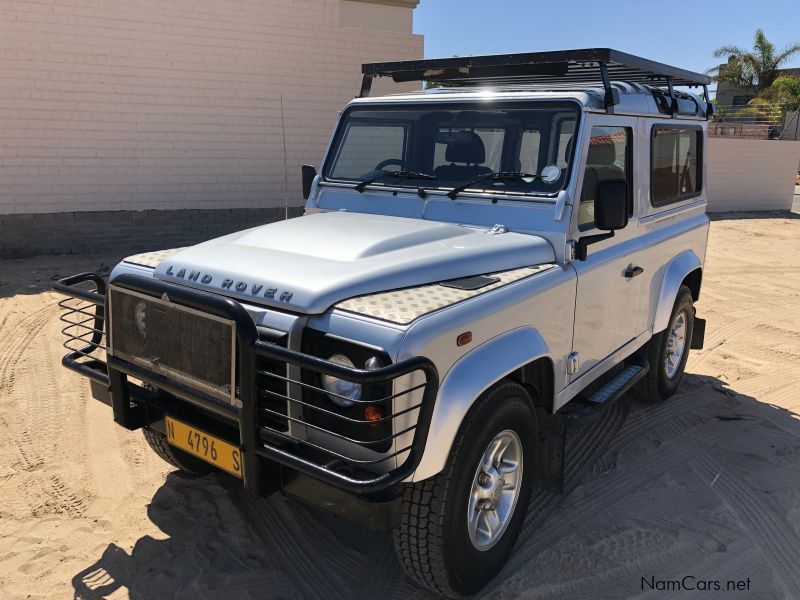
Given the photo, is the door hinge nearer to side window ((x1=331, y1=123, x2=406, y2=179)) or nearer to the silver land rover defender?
the silver land rover defender

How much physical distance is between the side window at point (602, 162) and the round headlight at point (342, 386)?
1.60m

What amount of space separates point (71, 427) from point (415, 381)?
302 cm

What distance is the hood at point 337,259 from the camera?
261 centimetres

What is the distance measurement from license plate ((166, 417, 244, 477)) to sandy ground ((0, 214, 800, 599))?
649 mm

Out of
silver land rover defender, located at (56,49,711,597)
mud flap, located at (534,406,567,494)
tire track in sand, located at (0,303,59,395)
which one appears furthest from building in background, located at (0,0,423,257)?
mud flap, located at (534,406,567,494)

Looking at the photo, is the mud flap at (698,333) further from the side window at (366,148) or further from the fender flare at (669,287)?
the side window at (366,148)

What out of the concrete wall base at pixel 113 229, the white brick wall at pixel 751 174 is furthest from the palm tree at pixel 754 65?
the concrete wall base at pixel 113 229

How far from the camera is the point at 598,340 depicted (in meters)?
3.71

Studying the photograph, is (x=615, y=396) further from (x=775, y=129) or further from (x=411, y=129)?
(x=775, y=129)

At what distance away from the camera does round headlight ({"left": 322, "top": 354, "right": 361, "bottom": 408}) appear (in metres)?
2.44

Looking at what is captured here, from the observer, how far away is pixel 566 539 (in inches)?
132

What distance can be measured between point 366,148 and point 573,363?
1.82 metres

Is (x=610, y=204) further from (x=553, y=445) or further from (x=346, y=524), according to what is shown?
(x=346, y=524)

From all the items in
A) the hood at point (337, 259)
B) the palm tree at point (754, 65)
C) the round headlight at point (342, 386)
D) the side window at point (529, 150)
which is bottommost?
the round headlight at point (342, 386)
